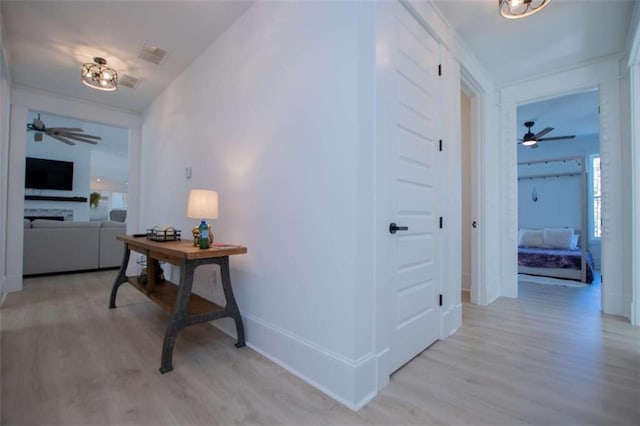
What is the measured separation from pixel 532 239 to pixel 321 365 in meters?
5.45

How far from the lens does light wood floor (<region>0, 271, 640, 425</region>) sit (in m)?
1.29

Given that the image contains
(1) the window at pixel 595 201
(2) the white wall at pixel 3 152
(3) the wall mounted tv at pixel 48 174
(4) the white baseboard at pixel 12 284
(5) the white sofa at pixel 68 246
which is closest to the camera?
Result: (2) the white wall at pixel 3 152

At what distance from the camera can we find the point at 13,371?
1.62m

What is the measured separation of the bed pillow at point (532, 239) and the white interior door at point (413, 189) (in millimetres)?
4365

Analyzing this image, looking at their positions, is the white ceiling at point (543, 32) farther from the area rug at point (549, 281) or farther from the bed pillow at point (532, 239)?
the bed pillow at point (532, 239)

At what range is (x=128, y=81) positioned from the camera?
3.42 m

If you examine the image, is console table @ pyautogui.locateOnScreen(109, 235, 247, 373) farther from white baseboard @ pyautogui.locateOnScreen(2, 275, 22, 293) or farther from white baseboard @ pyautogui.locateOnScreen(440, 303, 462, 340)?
white baseboard @ pyautogui.locateOnScreen(2, 275, 22, 293)

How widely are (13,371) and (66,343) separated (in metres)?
0.39

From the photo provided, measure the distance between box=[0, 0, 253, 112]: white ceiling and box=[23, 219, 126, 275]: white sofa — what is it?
1.94m

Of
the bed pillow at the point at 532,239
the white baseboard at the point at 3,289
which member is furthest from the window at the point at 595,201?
the white baseboard at the point at 3,289

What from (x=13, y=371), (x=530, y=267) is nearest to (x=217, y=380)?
(x=13, y=371)

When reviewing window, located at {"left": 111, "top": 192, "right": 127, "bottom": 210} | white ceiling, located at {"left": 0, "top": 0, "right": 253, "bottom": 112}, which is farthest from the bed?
window, located at {"left": 111, "top": 192, "right": 127, "bottom": 210}

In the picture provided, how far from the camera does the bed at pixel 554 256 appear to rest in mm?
4301

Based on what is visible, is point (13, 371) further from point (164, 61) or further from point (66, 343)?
point (164, 61)
